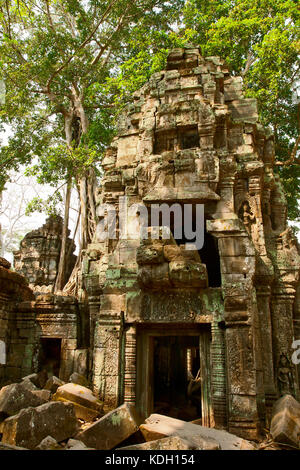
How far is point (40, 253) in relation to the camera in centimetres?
1513

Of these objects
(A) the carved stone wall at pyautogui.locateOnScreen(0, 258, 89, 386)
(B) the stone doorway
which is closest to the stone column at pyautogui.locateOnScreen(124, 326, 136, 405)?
(B) the stone doorway

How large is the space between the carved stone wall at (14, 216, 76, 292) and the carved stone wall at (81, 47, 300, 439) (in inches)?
287

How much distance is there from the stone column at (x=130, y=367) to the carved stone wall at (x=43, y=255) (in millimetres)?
8994

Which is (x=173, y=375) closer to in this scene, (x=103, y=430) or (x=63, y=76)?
(x=103, y=430)

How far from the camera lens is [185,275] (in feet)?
18.9

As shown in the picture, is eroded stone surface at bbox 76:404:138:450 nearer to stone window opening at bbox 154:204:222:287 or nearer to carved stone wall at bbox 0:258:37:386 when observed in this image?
carved stone wall at bbox 0:258:37:386

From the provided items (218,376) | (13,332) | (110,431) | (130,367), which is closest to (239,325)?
(218,376)

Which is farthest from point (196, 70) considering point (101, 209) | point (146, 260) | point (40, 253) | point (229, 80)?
point (40, 253)

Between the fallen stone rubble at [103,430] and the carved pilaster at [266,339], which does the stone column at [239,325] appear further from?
the carved pilaster at [266,339]

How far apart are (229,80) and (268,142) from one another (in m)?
1.97

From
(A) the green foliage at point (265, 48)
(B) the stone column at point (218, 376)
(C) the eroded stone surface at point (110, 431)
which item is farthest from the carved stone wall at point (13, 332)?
(A) the green foliage at point (265, 48)

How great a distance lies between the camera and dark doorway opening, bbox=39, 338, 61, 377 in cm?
805

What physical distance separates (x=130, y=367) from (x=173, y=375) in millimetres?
5045
